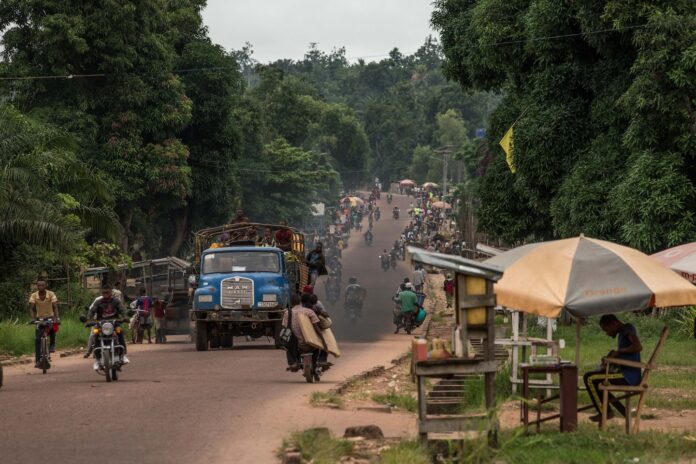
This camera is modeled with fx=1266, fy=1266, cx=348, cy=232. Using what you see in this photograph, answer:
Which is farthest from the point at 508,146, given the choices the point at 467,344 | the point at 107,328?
the point at 467,344

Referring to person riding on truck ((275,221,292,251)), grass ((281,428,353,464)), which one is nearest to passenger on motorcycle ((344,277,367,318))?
person riding on truck ((275,221,292,251))

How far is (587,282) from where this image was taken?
541 inches

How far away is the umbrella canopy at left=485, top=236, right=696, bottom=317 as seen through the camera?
1353 cm

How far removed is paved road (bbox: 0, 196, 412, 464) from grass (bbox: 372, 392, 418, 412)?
1043 mm

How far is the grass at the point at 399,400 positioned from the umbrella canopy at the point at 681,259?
402 centimetres

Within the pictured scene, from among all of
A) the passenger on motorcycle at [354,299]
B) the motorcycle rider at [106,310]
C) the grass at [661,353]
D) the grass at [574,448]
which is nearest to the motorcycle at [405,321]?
the grass at [661,353]

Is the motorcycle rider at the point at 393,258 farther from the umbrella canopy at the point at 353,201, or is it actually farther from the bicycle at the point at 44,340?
the bicycle at the point at 44,340

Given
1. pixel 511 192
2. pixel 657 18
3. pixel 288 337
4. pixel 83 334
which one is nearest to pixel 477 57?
pixel 511 192

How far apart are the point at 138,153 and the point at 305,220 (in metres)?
41.7

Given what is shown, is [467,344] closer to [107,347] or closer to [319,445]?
[319,445]

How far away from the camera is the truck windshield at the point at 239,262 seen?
29328mm

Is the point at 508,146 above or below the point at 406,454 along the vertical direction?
above

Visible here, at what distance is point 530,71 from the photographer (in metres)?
39.0

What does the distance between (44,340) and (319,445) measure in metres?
11.7
